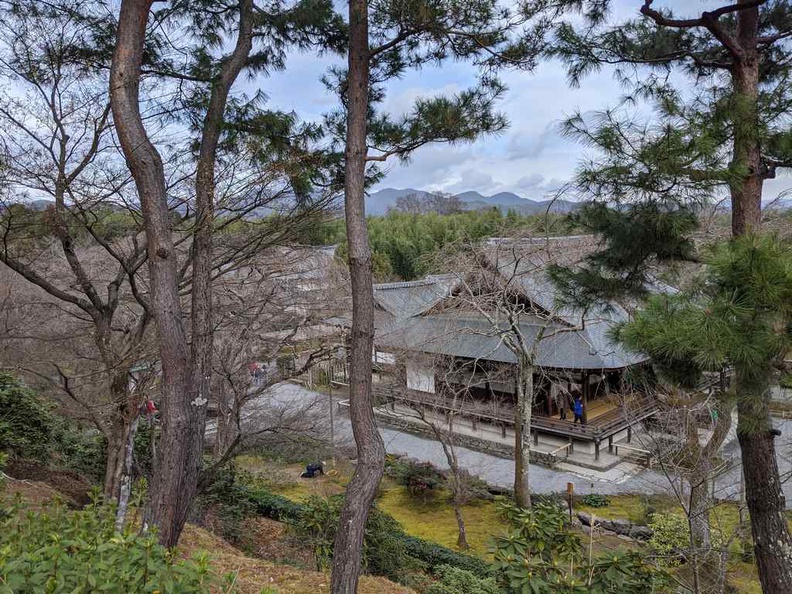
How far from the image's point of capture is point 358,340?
3.59 m

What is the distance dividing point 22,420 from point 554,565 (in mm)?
6380

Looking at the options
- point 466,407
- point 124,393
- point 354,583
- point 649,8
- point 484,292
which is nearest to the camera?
point 354,583

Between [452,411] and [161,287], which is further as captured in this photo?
[452,411]

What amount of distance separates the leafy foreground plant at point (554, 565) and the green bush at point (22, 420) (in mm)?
5826

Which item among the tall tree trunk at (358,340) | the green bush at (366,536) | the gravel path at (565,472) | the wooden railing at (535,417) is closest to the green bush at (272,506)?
the gravel path at (565,472)

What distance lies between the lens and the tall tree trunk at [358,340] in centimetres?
321

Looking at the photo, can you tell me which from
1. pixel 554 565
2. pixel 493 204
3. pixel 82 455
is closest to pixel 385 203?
pixel 493 204

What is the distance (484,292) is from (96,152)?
7.04 meters

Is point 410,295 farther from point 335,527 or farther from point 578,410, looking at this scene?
point 335,527

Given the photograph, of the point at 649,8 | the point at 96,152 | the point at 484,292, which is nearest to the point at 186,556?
the point at 96,152

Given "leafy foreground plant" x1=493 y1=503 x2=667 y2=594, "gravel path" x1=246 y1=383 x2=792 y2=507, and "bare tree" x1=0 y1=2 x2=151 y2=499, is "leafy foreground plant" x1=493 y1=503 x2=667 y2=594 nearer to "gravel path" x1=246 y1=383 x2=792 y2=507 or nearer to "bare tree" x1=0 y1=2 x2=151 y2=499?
"bare tree" x1=0 y1=2 x2=151 y2=499

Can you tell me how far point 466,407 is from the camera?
10.8 metres

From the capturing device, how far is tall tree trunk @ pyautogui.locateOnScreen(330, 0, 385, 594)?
10.5 feet

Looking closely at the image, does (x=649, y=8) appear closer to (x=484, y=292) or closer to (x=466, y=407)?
(x=484, y=292)
